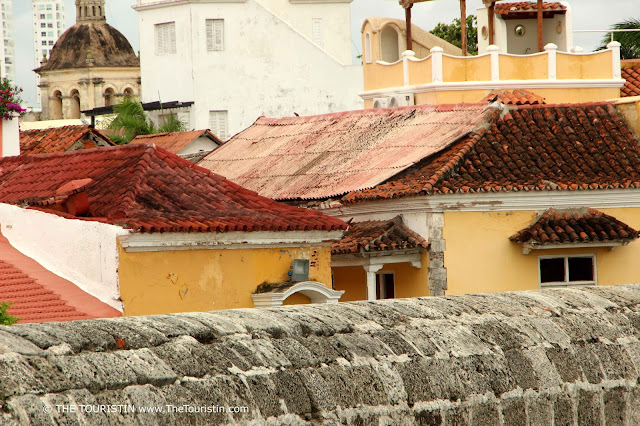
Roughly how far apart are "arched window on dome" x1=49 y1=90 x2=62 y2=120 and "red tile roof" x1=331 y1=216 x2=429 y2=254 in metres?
71.6

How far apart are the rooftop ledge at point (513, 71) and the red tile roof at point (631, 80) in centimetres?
276

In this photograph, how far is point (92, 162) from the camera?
607 inches

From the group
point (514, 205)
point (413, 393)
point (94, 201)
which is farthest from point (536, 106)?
point (413, 393)

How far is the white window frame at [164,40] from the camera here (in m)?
53.6

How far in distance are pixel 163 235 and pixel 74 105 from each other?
76.3m

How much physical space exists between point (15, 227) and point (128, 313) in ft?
7.50

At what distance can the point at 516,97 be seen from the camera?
22.2m

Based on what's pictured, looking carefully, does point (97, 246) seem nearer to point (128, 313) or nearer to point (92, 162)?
point (128, 313)

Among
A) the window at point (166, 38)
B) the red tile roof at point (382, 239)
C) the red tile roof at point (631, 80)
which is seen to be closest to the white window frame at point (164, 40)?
the window at point (166, 38)

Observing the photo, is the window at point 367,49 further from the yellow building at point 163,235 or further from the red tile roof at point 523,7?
the yellow building at point 163,235

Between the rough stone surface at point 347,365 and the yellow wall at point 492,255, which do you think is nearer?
the rough stone surface at point 347,365

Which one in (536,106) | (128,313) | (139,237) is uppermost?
(536,106)

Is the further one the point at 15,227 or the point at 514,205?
the point at 514,205

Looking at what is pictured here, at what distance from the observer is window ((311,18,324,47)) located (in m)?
56.0
